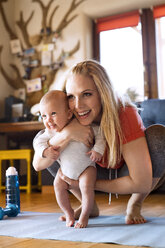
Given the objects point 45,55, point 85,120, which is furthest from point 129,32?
point 85,120

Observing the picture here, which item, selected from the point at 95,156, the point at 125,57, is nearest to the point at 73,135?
the point at 95,156

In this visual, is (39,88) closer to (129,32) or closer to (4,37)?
(4,37)

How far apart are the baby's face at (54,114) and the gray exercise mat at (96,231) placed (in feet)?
1.30

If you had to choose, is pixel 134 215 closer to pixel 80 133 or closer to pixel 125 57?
pixel 80 133

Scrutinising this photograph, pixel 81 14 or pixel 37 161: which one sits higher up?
pixel 81 14

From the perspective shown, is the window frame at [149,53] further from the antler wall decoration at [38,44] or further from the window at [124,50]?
the antler wall decoration at [38,44]

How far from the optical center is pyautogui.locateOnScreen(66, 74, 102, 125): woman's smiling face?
1.38 metres

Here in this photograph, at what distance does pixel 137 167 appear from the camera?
133cm

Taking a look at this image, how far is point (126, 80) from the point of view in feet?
13.5

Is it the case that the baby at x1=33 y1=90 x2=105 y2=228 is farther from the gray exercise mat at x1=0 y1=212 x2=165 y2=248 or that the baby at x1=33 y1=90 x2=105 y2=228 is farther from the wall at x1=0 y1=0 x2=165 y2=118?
the wall at x1=0 y1=0 x2=165 y2=118

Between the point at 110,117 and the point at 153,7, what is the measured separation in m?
2.99

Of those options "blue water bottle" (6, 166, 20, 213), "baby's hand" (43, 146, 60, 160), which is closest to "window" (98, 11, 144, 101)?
"blue water bottle" (6, 166, 20, 213)

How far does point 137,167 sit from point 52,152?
336 millimetres

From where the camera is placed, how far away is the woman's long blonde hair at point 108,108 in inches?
52.8
